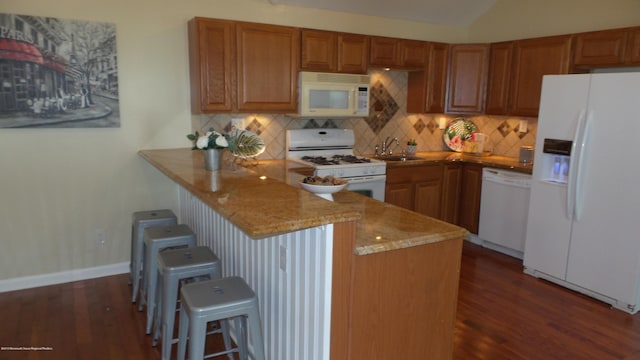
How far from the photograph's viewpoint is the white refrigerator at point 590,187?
3.28m

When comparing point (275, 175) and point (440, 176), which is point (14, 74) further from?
point (440, 176)

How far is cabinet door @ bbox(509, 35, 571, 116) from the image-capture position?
13.7 feet

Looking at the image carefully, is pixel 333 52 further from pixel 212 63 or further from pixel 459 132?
pixel 459 132

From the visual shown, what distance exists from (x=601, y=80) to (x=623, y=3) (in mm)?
1194

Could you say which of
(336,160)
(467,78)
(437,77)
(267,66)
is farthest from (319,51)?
(467,78)

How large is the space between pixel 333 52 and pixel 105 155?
224 centimetres

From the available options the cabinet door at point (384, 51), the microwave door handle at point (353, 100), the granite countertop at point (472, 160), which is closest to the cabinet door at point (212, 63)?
the microwave door handle at point (353, 100)

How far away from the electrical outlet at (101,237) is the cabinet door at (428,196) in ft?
9.95

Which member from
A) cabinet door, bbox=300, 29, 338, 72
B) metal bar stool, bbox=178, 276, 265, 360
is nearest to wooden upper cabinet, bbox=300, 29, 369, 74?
cabinet door, bbox=300, 29, 338, 72

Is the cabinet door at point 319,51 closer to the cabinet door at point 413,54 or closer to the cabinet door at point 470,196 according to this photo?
the cabinet door at point 413,54

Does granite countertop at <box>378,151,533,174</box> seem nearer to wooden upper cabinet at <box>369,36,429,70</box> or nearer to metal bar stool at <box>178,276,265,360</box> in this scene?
wooden upper cabinet at <box>369,36,429,70</box>

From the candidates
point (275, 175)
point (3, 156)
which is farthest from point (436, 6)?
point (3, 156)

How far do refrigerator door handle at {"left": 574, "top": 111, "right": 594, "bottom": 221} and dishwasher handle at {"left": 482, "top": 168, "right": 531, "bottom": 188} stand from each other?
65cm

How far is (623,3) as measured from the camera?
4.00 metres
